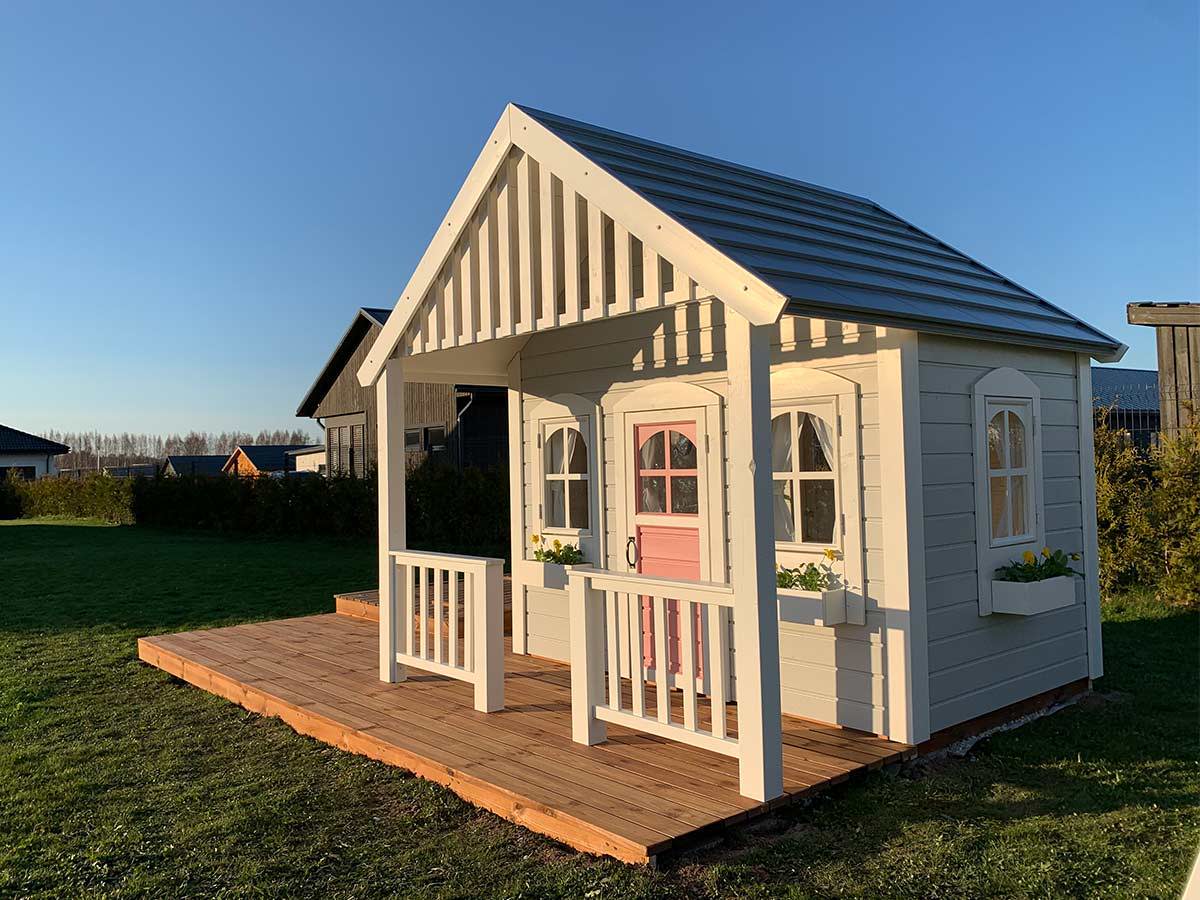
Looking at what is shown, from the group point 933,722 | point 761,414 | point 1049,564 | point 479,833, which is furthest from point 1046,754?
point 479,833

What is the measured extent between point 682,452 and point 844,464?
116 centimetres

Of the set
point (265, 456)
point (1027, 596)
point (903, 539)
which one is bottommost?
point (1027, 596)

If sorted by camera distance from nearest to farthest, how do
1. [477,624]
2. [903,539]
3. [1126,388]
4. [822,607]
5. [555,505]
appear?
[903,539], [822,607], [477,624], [555,505], [1126,388]

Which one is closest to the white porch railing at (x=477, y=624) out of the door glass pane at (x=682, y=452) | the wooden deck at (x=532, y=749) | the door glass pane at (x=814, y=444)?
the wooden deck at (x=532, y=749)

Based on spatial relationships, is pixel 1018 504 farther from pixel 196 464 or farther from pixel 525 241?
pixel 196 464

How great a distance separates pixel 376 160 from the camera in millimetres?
12883

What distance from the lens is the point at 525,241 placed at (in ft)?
16.5

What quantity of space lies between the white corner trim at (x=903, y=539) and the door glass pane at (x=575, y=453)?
2.45 meters

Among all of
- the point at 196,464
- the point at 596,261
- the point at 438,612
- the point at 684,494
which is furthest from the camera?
the point at 196,464

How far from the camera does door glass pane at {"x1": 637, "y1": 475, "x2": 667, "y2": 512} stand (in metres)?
5.84

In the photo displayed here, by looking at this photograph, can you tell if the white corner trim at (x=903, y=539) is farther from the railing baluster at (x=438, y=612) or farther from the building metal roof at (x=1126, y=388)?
the building metal roof at (x=1126, y=388)

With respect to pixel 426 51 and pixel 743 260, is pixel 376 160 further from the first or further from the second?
pixel 743 260

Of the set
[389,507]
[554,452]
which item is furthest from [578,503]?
[389,507]

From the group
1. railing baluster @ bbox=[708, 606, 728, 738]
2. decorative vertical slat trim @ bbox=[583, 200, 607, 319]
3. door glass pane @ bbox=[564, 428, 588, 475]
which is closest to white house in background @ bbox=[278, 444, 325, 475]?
door glass pane @ bbox=[564, 428, 588, 475]
